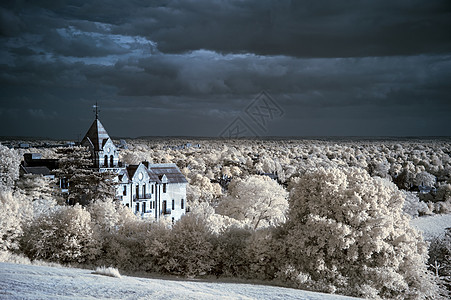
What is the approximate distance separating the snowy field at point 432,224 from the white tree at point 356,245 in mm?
20242

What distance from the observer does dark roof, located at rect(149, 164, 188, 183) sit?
166ft

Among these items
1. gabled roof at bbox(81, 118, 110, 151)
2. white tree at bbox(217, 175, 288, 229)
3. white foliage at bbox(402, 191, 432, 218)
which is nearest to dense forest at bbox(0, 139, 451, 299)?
gabled roof at bbox(81, 118, 110, 151)

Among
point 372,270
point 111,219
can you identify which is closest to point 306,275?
point 372,270

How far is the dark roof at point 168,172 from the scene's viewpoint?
5053 centimetres

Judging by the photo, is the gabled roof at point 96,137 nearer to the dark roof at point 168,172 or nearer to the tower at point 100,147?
the tower at point 100,147

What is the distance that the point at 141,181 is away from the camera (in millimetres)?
47000

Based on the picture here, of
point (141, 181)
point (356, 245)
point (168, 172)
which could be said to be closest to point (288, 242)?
point (356, 245)

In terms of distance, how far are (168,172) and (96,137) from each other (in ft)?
37.7

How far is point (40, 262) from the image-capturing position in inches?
1062

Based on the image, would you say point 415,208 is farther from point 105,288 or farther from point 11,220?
point 105,288

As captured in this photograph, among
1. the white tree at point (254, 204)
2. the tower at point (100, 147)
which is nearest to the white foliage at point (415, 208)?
the white tree at point (254, 204)

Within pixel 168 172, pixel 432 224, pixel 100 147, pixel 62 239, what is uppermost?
pixel 100 147

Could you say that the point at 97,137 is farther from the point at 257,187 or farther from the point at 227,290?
the point at 227,290

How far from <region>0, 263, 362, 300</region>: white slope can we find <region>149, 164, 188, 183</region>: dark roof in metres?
26.1
